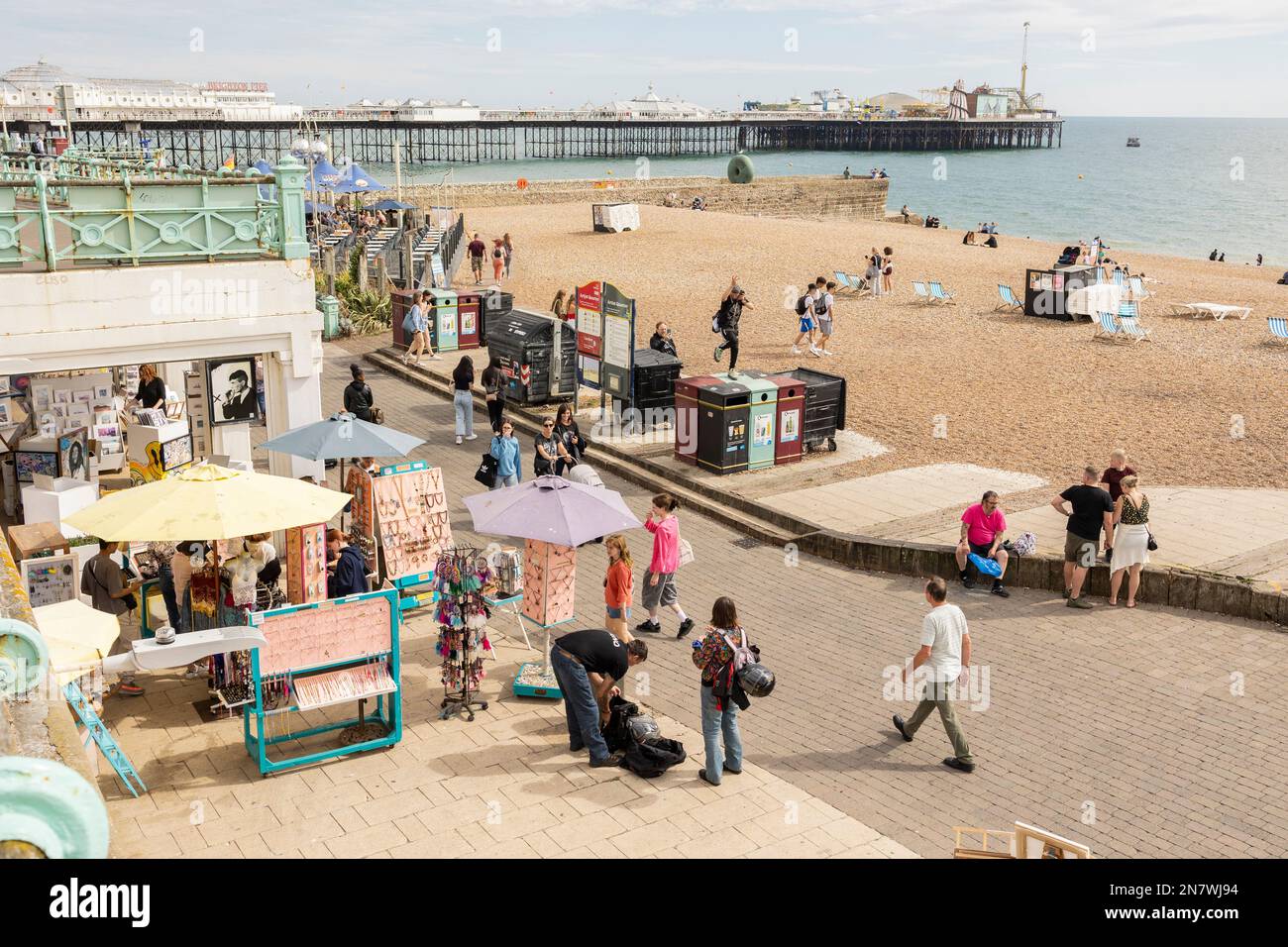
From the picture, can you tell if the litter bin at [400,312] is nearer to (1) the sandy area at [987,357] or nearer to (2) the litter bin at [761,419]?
(1) the sandy area at [987,357]

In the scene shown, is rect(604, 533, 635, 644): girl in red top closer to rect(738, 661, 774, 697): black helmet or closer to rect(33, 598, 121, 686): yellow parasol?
rect(738, 661, 774, 697): black helmet

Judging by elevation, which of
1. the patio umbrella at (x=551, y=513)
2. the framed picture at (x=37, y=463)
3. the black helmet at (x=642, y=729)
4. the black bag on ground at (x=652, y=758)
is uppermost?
the patio umbrella at (x=551, y=513)

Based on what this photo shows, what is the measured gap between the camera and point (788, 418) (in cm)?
1695

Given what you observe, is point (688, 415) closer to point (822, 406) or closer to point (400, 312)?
point (822, 406)

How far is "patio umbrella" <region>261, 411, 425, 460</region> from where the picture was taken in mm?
12367

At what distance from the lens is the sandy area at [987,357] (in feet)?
58.0

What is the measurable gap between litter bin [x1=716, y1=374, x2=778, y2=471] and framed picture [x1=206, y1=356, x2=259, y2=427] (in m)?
6.64

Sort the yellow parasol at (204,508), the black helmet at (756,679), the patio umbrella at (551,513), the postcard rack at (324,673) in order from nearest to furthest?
the black helmet at (756,679) < the postcard rack at (324,673) < the yellow parasol at (204,508) < the patio umbrella at (551,513)

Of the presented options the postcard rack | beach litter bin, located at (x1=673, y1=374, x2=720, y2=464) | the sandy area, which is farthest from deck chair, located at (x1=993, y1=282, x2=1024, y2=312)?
the postcard rack

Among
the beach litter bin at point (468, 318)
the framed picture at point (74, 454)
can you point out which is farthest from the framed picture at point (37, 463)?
the beach litter bin at point (468, 318)

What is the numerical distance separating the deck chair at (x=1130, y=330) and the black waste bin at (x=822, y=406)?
437 inches

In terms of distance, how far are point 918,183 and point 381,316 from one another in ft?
372
